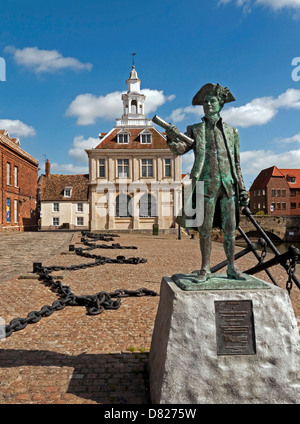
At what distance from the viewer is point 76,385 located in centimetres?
316

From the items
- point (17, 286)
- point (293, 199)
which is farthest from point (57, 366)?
point (293, 199)

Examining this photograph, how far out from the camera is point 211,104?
3.23 metres

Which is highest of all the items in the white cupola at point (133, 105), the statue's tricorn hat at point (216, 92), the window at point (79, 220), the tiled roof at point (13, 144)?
the white cupola at point (133, 105)

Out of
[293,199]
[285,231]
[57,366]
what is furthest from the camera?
[293,199]

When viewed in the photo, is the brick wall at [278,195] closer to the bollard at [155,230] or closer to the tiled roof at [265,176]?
the tiled roof at [265,176]

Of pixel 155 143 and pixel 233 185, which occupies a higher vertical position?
pixel 155 143

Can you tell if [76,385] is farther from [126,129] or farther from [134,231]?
[126,129]

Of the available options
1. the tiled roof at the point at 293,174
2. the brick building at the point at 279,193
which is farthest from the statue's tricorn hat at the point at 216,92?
the tiled roof at the point at 293,174

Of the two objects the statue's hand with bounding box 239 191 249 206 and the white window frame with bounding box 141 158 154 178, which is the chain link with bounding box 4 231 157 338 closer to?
the statue's hand with bounding box 239 191 249 206

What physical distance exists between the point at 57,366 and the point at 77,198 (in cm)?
4337

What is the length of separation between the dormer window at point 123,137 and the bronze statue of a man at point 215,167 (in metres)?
27.5

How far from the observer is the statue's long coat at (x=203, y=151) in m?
3.17

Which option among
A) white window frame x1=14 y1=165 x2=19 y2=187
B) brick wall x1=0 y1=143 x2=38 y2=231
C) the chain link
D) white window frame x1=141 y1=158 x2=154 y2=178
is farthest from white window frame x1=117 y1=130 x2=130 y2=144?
the chain link

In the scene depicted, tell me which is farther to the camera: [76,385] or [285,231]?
[285,231]
